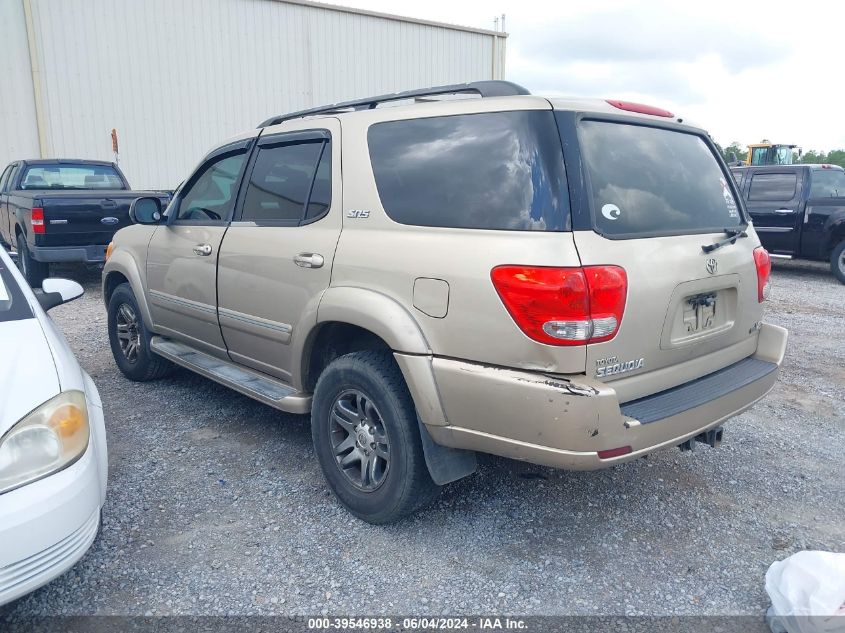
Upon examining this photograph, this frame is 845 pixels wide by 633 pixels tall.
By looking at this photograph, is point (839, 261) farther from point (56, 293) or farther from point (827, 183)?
point (56, 293)

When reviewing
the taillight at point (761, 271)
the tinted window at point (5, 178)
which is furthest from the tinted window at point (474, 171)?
the tinted window at point (5, 178)

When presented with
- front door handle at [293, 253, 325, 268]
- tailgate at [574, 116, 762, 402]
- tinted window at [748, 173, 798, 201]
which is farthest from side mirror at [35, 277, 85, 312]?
tinted window at [748, 173, 798, 201]

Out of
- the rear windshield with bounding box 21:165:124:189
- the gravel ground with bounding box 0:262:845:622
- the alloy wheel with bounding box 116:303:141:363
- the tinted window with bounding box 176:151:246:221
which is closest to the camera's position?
the gravel ground with bounding box 0:262:845:622

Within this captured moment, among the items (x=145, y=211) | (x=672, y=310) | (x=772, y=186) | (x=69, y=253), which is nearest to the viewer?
(x=672, y=310)

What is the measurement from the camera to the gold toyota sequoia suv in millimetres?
2457

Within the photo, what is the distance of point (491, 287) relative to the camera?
2502 mm

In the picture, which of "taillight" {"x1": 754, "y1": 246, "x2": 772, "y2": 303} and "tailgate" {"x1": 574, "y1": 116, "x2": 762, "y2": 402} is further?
"taillight" {"x1": 754, "y1": 246, "x2": 772, "y2": 303}

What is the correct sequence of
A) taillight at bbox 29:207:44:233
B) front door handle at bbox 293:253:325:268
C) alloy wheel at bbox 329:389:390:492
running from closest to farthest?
alloy wheel at bbox 329:389:390:492 → front door handle at bbox 293:253:325:268 → taillight at bbox 29:207:44:233

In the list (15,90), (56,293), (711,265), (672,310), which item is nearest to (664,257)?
(672,310)

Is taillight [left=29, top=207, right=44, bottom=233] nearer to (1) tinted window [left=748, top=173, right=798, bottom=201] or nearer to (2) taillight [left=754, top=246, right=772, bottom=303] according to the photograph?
(2) taillight [left=754, top=246, right=772, bottom=303]

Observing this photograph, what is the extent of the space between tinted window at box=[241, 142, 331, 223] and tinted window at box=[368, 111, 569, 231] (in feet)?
1.38

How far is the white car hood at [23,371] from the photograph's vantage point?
2.30 meters

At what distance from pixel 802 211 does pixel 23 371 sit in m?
11.4

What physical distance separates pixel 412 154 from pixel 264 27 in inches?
606
